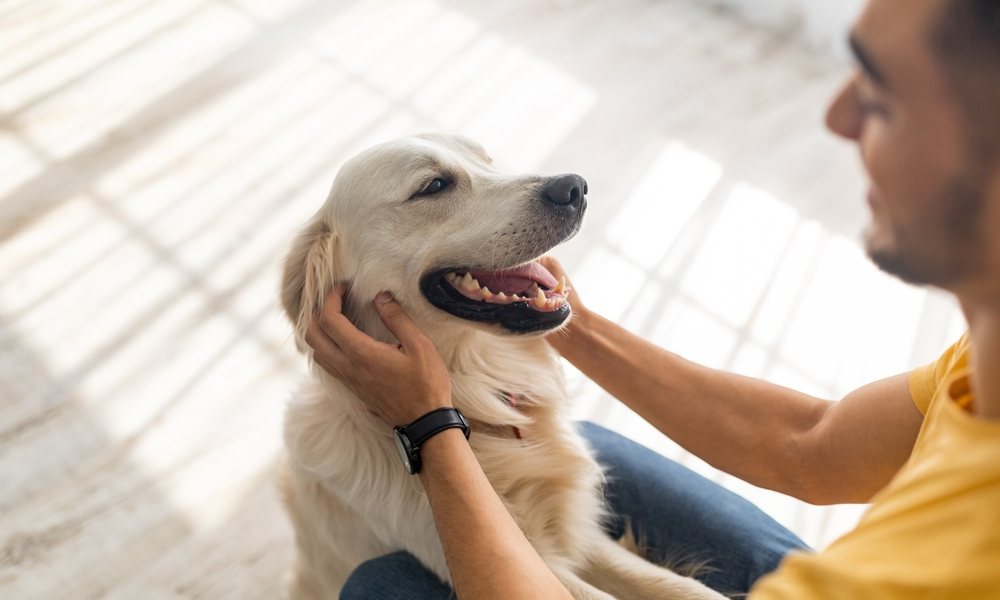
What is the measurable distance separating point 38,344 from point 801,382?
2.12 metres

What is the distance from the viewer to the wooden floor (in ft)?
6.90

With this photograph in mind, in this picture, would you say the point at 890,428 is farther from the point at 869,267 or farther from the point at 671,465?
the point at 869,267

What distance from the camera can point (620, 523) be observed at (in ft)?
5.30

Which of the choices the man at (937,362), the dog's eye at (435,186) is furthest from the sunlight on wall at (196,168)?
the man at (937,362)

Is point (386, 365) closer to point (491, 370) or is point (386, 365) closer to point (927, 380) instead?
point (491, 370)

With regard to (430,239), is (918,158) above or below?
above

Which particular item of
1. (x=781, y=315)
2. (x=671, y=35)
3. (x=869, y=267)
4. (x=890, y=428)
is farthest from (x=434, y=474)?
(x=671, y=35)

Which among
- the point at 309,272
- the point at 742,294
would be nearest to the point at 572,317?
the point at 309,272

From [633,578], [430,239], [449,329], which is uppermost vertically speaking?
[430,239]

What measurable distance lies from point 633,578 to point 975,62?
1035mm

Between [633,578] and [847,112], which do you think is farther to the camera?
[633,578]

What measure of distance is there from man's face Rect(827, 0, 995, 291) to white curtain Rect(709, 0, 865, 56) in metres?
3.09

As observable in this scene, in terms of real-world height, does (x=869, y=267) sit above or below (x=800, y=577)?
below

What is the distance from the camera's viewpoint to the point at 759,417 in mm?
1446
